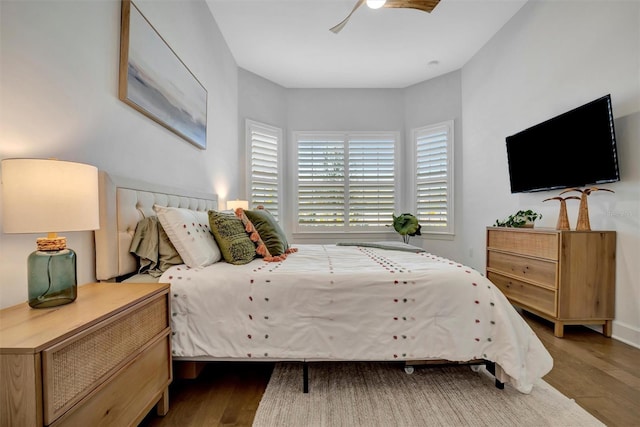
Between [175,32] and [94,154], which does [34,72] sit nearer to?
[94,154]

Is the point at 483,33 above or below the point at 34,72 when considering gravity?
above

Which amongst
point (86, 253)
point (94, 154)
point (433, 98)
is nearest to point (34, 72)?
point (94, 154)

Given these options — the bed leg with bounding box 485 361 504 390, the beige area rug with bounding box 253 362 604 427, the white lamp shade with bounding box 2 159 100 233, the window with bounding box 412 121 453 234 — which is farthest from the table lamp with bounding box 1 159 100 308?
the window with bounding box 412 121 453 234

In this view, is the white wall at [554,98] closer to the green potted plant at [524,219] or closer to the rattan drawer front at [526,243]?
the green potted plant at [524,219]

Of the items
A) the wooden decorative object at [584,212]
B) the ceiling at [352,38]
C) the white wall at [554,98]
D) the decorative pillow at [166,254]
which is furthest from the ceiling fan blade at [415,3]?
the decorative pillow at [166,254]

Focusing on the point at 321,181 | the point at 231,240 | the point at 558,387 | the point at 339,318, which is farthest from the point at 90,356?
the point at 321,181

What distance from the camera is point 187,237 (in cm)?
165

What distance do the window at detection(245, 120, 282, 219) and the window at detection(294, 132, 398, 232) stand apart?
38 cm

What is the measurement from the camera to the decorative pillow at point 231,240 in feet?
5.82

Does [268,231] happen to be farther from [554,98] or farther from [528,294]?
[554,98]

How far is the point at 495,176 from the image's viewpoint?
3.60 meters

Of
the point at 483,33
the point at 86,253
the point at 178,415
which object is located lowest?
the point at 178,415

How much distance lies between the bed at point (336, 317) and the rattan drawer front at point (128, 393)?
17 cm

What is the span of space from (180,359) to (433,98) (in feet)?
15.4
